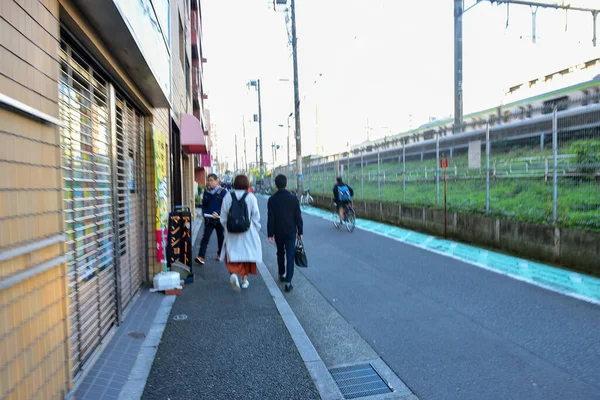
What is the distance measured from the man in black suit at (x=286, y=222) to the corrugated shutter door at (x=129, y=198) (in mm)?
1937

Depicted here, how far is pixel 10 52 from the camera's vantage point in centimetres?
223

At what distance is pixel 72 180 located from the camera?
342 cm

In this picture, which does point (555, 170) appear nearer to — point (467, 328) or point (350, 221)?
point (467, 328)

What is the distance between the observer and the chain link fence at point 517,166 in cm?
746

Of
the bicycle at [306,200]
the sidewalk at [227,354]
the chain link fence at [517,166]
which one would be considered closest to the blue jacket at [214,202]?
the sidewalk at [227,354]

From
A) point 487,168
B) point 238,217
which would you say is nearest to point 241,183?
point 238,217

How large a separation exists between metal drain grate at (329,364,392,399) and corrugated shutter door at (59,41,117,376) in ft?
7.16

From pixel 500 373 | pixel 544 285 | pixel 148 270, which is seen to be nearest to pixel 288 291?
pixel 148 270

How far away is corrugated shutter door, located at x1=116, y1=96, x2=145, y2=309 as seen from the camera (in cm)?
519

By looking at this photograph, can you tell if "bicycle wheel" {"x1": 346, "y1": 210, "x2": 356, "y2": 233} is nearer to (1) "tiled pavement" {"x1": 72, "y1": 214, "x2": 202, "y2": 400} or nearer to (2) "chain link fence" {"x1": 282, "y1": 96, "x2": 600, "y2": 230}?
(2) "chain link fence" {"x1": 282, "y1": 96, "x2": 600, "y2": 230}

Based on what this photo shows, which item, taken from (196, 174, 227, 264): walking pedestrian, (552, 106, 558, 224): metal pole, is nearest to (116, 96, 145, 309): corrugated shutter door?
(196, 174, 227, 264): walking pedestrian

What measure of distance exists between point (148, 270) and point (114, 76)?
3170mm

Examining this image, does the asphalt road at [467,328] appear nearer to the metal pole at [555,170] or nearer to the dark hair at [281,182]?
the dark hair at [281,182]

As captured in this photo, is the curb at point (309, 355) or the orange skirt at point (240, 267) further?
the orange skirt at point (240, 267)
